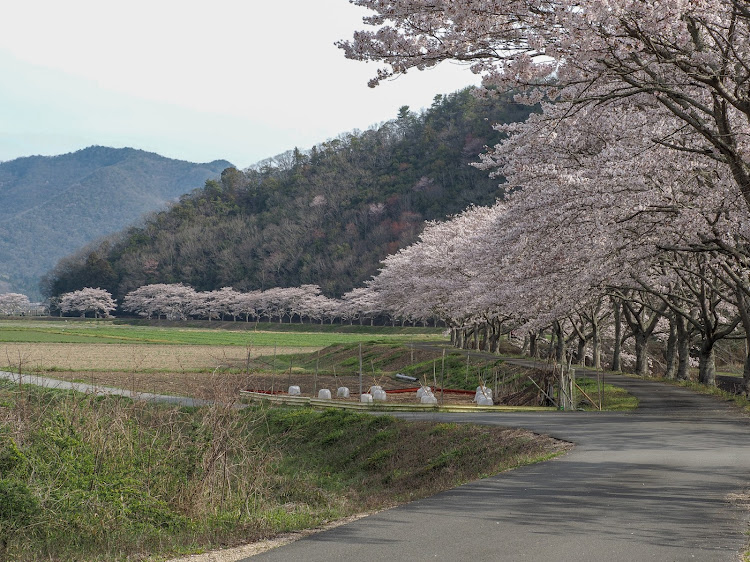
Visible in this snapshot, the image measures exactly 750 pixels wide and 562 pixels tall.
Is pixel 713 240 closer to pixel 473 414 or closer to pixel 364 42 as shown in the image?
pixel 473 414

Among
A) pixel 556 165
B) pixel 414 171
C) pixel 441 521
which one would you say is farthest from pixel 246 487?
pixel 414 171

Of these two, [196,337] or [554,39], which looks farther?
[196,337]

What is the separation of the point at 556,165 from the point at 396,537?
16.2 m

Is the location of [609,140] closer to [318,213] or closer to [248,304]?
[248,304]

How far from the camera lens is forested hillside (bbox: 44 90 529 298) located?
437 feet

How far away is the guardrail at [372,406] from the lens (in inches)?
933

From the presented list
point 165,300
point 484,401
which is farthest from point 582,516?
point 165,300

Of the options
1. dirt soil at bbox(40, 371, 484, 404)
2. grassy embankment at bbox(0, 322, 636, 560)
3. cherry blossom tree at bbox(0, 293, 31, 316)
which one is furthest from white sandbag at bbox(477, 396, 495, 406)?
cherry blossom tree at bbox(0, 293, 31, 316)

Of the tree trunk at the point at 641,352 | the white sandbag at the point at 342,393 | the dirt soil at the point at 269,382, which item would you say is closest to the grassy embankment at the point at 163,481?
the dirt soil at the point at 269,382

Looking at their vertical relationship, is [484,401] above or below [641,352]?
below

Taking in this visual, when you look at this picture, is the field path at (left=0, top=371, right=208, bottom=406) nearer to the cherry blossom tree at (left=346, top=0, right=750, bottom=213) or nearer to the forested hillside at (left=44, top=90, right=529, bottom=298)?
the cherry blossom tree at (left=346, top=0, right=750, bottom=213)

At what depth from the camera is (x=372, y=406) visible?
81.8ft

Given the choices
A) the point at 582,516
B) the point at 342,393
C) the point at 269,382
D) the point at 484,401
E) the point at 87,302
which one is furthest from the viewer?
the point at 87,302

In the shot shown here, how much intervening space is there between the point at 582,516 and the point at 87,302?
152725 mm
